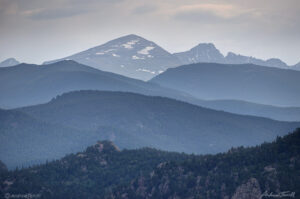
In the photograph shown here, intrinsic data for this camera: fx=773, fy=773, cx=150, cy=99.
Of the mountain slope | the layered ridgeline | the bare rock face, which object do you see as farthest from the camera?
the layered ridgeline

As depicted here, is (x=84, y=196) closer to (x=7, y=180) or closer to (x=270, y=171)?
(x=7, y=180)

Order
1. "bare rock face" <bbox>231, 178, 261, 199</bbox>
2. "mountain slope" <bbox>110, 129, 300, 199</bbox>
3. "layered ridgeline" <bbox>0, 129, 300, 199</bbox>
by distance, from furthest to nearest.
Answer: "layered ridgeline" <bbox>0, 129, 300, 199</bbox> < "mountain slope" <bbox>110, 129, 300, 199</bbox> < "bare rock face" <bbox>231, 178, 261, 199</bbox>

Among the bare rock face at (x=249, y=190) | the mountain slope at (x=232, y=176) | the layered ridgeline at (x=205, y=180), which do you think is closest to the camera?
the bare rock face at (x=249, y=190)

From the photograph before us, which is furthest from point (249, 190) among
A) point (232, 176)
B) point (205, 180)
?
point (205, 180)

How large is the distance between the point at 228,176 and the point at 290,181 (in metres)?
18.0

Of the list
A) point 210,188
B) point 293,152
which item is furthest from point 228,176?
point 293,152

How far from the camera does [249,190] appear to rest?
164125mm

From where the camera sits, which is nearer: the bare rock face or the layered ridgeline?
the bare rock face

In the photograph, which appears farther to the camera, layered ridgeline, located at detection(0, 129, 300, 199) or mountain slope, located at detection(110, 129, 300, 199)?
layered ridgeline, located at detection(0, 129, 300, 199)

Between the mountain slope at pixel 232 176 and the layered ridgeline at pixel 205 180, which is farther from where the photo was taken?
the layered ridgeline at pixel 205 180

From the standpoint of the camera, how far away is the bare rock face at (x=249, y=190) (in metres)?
162

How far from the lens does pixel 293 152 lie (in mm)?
177125

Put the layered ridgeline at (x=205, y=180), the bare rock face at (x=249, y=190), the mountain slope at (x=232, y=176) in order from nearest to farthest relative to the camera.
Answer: the bare rock face at (x=249, y=190), the mountain slope at (x=232, y=176), the layered ridgeline at (x=205, y=180)

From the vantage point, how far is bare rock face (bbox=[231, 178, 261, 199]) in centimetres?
16212
